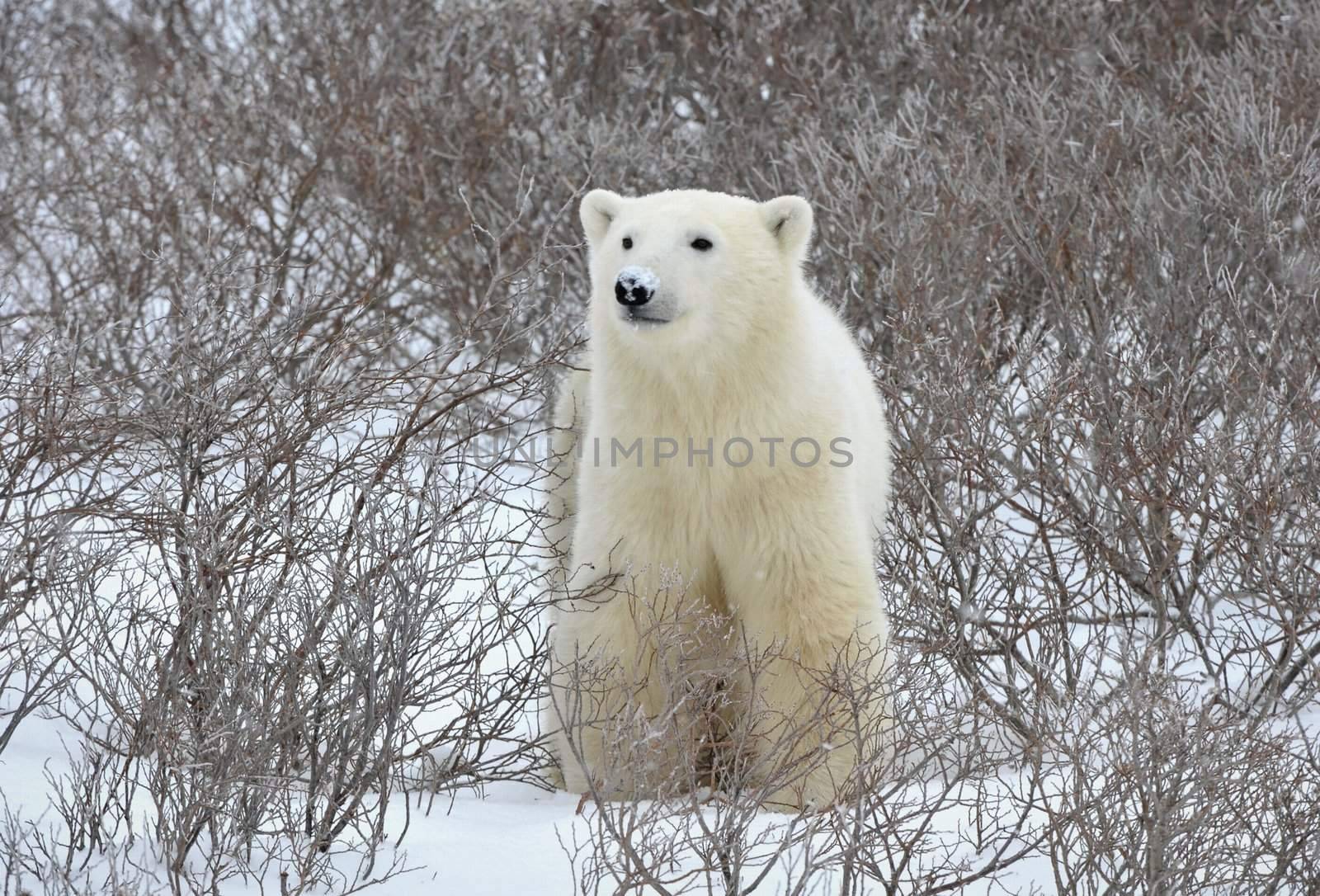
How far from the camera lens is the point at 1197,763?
2.20 meters

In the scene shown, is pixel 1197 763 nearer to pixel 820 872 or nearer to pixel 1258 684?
pixel 820 872

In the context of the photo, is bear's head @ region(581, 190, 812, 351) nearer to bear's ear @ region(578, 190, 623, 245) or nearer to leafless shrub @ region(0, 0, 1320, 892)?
bear's ear @ region(578, 190, 623, 245)

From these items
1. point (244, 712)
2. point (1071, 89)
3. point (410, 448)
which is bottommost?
point (244, 712)

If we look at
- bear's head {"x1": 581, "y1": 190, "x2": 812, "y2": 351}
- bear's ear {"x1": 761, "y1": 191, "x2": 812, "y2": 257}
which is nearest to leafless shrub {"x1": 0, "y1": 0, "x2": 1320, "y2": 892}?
bear's head {"x1": 581, "y1": 190, "x2": 812, "y2": 351}

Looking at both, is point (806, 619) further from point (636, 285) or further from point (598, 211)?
point (598, 211)

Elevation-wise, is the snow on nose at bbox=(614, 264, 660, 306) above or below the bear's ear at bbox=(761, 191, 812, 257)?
below

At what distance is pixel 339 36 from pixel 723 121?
2145mm

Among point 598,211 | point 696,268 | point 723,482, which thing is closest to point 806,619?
point 723,482

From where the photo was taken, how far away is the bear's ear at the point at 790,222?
2.95m

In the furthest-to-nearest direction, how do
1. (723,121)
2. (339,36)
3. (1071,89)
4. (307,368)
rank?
(339,36)
(723,121)
(1071,89)
(307,368)

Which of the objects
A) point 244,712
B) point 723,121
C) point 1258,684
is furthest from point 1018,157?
point 244,712

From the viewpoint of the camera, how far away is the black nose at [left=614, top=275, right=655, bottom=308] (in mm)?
2693

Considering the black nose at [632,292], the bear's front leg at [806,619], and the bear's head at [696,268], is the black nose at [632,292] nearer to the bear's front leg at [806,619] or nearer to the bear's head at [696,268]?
the bear's head at [696,268]

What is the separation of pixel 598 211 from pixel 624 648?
949 millimetres
